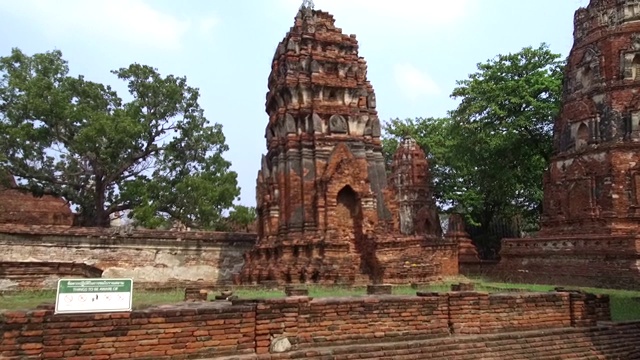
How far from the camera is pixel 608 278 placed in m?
19.0

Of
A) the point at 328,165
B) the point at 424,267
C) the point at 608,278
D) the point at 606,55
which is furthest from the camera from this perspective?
the point at 606,55

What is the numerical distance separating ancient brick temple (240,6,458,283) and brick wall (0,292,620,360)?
20.8ft

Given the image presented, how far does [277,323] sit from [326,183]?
9.76 metres

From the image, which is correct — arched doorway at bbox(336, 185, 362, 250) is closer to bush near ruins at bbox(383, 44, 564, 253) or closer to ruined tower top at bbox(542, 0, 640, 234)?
ruined tower top at bbox(542, 0, 640, 234)

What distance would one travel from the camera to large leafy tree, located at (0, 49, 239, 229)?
75.2 feet

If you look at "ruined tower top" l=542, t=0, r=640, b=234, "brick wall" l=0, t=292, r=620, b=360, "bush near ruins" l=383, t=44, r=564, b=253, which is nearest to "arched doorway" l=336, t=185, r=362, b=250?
"brick wall" l=0, t=292, r=620, b=360

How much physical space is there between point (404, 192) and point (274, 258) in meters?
16.5

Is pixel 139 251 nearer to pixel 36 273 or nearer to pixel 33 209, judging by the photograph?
pixel 36 273

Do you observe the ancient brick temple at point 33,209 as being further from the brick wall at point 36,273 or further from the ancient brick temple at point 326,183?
the ancient brick temple at point 326,183

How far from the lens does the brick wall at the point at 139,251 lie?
18359mm

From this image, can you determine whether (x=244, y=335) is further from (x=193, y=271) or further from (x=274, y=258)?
(x=193, y=271)

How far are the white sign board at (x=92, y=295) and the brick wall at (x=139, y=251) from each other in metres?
12.0

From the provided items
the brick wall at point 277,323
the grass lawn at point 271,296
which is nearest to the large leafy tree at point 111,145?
the grass lawn at point 271,296

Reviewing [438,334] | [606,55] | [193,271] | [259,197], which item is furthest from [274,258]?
[606,55]
